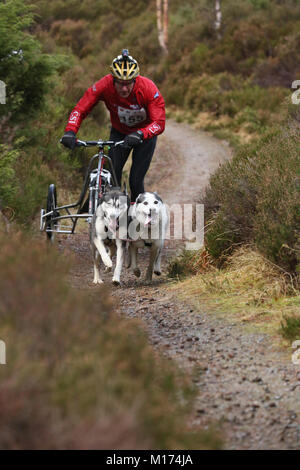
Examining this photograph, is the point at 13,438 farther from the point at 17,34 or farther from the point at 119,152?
the point at 17,34

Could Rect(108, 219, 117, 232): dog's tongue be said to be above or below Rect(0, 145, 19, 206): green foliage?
below

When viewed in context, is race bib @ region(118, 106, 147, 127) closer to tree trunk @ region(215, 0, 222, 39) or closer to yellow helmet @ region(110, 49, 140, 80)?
yellow helmet @ region(110, 49, 140, 80)

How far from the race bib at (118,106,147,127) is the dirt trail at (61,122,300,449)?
1738 mm

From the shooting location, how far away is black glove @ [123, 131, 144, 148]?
6.54 meters

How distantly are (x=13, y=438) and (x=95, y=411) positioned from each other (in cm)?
36

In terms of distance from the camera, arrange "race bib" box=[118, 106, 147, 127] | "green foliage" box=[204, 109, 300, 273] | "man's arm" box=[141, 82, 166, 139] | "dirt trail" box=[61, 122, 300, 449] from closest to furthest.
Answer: "dirt trail" box=[61, 122, 300, 449]
"green foliage" box=[204, 109, 300, 273]
"man's arm" box=[141, 82, 166, 139]
"race bib" box=[118, 106, 147, 127]

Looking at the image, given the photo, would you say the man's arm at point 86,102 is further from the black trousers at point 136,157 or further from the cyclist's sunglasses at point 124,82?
the black trousers at point 136,157

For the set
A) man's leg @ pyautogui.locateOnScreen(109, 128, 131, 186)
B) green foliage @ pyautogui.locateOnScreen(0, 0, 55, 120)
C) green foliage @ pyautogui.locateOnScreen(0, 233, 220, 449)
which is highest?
green foliage @ pyautogui.locateOnScreen(0, 0, 55, 120)

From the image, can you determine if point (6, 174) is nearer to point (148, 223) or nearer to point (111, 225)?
point (111, 225)

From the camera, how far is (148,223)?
649 centimetres

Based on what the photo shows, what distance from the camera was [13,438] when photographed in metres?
2.57

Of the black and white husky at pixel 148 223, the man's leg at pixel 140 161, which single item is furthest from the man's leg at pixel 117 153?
the black and white husky at pixel 148 223

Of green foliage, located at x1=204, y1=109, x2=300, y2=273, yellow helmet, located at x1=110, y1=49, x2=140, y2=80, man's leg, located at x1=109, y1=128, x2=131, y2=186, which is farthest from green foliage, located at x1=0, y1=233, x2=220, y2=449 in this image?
man's leg, located at x1=109, y1=128, x2=131, y2=186

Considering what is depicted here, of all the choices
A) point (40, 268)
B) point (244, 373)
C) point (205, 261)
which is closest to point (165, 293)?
point (205, 261)
